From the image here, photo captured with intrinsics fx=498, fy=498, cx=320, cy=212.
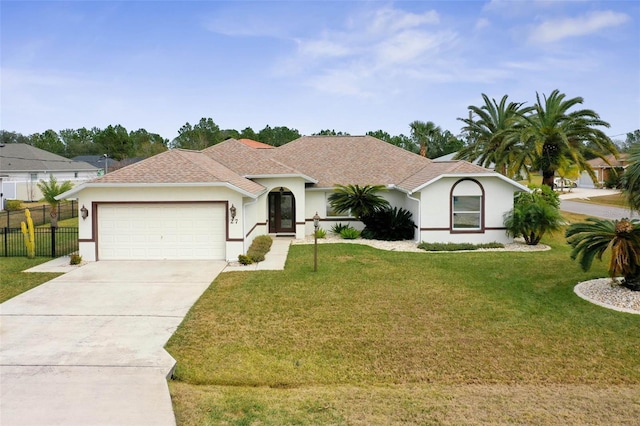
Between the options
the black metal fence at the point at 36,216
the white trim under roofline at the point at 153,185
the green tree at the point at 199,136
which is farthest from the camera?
the green tree at the point at 199,136

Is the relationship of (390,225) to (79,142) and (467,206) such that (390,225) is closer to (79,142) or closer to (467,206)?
(467,206)

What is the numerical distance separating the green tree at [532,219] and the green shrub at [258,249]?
1014 centimetres

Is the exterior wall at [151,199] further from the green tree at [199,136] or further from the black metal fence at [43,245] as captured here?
the green tree at [199,136]

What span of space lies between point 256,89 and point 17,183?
23228 mm

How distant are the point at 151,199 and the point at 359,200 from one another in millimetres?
9454

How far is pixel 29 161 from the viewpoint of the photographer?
4650 centimetres

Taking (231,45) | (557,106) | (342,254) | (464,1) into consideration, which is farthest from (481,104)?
(342,254)

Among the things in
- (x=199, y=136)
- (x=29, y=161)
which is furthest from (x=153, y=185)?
(x=199, y=136)

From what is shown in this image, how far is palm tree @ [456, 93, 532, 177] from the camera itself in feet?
93.6

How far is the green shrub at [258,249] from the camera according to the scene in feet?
57.0

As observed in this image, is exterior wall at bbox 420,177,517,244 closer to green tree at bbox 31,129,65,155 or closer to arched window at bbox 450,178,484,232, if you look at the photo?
arched window at bbox 450,178,484,232

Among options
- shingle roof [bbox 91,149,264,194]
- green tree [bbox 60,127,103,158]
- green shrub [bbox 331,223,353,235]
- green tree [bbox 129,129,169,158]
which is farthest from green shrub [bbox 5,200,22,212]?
green tree [bbox 60,127,103,158]

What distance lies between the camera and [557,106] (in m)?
26.0

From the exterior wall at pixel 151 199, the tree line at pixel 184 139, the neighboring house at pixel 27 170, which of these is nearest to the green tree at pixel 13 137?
the tree line at pixel 184 139
